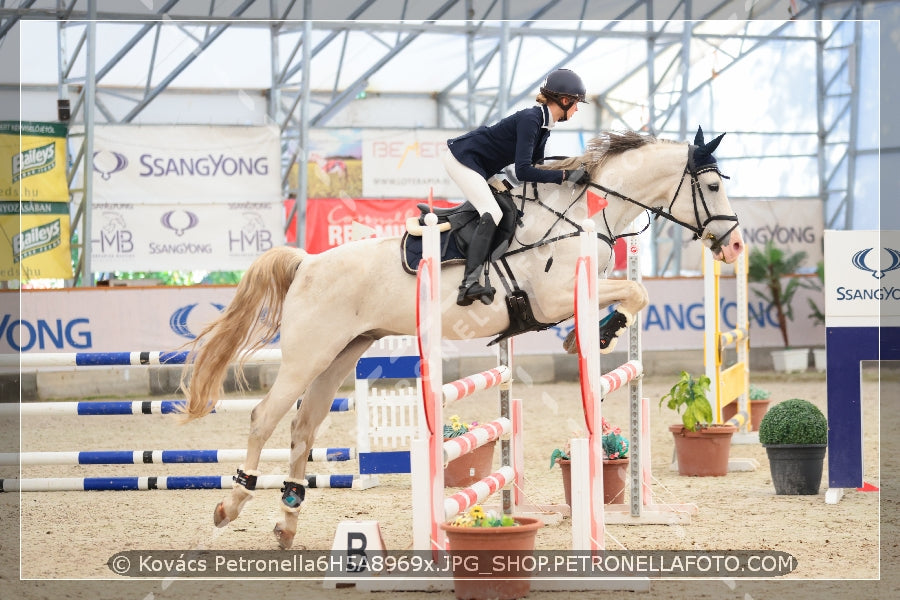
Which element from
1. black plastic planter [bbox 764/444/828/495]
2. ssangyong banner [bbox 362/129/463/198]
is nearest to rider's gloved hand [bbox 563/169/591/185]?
black plastic planter [bbox 764/444/828/495]

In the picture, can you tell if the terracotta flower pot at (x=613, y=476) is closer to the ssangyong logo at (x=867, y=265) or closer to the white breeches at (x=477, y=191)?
the ssangyong logo at (x=867, y=265)

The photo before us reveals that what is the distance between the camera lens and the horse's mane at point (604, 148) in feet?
13.5

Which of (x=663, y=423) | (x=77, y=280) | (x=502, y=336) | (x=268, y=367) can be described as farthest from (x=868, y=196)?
(x=502, y=336)

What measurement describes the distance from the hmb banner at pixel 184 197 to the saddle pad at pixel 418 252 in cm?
864

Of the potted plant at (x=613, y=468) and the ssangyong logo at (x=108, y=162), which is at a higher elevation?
the ssangyong logo at (x=108, y=162)

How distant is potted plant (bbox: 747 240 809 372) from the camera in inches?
482

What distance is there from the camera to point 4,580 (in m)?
3.74

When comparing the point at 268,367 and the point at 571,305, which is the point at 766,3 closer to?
the point at 268,367

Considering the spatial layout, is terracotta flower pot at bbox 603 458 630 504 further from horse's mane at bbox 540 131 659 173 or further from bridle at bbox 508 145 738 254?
horse's mane at bbox 540 131 659 173

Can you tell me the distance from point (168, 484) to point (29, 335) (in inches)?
230

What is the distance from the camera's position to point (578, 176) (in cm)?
404

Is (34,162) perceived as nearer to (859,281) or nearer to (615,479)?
(615,479)

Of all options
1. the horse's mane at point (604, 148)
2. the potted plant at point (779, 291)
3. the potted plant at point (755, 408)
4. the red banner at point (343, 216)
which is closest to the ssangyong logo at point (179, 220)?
the red banner at point (343, 216)

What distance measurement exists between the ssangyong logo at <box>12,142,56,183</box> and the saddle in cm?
933
